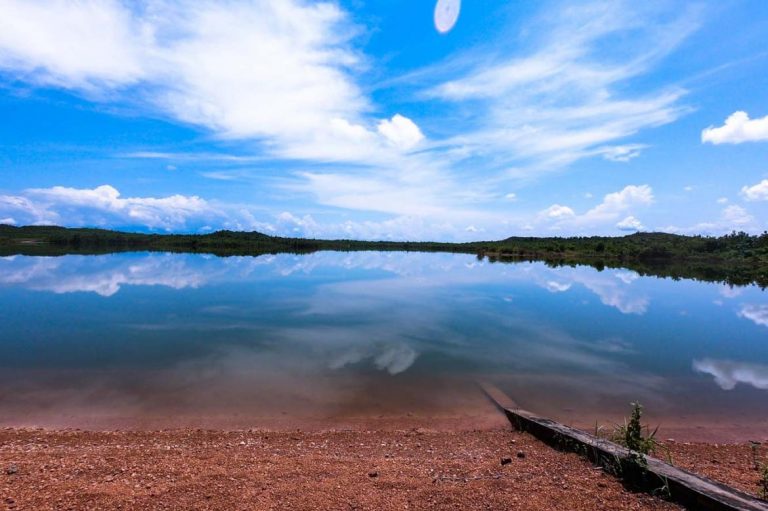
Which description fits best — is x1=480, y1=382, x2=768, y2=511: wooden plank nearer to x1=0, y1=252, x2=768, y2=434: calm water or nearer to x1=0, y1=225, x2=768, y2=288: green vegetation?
x1=0, y1=252, x2=768, y2=434: calm water

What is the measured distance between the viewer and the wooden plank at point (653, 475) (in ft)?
13.9

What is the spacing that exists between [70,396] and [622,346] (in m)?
17.6

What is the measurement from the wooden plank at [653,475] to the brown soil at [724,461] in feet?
4.75

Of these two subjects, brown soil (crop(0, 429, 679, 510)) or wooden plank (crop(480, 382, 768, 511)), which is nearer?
wooden plank (crop(480, 382, 768, 511))

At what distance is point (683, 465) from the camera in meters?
6.30

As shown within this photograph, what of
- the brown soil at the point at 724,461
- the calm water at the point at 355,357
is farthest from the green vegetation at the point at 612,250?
the brown soil at the point at 724,461

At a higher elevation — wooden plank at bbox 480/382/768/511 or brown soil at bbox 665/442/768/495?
wooden plank at bbox 480/382/768/511

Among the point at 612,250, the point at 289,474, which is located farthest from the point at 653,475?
the point at 612,250

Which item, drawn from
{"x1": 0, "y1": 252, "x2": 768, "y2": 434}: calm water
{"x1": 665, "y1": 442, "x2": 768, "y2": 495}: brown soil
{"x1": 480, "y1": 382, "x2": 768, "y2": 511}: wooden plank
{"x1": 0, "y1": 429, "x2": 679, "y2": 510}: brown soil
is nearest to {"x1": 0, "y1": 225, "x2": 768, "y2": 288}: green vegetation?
{"x1": 0, "y1": 252, "x2": 768, "y2": 434}: calm water

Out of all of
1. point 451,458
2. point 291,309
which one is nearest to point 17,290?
point 291,309

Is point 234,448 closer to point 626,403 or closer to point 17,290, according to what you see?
point 626,403

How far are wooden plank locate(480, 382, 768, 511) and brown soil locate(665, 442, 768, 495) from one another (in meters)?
1.45

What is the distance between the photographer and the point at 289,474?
17.9 ft

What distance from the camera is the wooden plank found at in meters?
4.25
